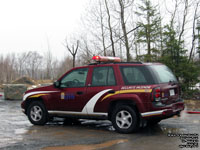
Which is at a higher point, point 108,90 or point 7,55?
point 7,55

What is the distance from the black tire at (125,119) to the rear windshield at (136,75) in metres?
0.67

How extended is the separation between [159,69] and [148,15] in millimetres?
19060

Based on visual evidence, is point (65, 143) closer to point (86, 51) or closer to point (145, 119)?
point (145, 119)

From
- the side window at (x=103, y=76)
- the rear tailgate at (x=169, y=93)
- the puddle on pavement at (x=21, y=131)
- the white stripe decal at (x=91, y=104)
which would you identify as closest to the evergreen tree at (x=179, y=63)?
the rear tailgate at (x=169, y=93)

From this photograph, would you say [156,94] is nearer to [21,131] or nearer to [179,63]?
[21,131]

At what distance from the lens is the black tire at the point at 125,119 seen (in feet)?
23.7

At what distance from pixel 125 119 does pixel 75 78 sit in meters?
1.99

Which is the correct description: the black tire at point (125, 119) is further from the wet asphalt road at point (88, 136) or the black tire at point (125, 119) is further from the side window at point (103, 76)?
the side window at point (103, 76)

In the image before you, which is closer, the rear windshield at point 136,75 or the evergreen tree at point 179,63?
the rear windshield at point 136,75

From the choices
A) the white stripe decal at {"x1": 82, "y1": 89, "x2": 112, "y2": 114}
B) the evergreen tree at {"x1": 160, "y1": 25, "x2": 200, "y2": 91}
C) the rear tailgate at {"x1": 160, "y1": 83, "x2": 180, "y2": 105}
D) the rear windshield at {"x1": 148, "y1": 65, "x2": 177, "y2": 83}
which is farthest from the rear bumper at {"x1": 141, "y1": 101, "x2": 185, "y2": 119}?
the evergreen tree at {"x1": 160, "y1": 25, "x2": 200, "y2": 91}

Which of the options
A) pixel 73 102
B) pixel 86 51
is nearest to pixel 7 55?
pixel 86 51

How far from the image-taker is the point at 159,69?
7680mm

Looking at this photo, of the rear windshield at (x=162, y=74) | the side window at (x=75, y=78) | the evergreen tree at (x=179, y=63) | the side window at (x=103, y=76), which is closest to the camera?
the rear windshield at (x=162, y=74)

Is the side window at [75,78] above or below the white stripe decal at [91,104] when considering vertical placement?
above
